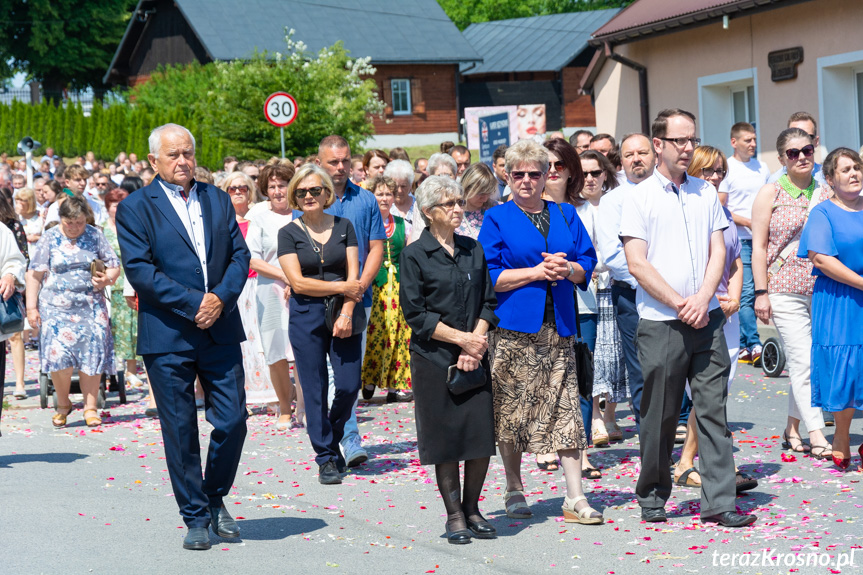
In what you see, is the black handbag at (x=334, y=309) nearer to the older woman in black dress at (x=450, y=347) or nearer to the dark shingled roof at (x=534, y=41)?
the older woman in black dress at (x=450, y=347)

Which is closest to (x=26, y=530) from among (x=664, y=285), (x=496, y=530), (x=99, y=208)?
(x=496, y=530)

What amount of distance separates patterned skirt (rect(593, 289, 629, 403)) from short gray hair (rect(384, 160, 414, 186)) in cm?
272

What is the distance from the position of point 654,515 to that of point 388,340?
15.4 ft

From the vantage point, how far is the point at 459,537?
242 inches

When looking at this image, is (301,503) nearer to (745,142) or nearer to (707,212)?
(707,212)

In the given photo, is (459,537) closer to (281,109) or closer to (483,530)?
(483,530)

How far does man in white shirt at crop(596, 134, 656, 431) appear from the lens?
7727 millimetres

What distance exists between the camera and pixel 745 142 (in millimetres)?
12047

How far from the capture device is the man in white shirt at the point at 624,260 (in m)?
7.73

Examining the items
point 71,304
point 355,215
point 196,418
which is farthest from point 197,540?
point 71,304

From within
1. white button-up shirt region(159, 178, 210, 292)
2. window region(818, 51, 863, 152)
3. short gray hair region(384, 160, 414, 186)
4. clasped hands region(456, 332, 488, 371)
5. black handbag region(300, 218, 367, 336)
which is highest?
window region(818, 51, 863, 152)

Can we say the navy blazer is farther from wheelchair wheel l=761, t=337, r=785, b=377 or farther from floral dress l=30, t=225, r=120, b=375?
wheelchair wheel l=761, t=337, r=785, b=377

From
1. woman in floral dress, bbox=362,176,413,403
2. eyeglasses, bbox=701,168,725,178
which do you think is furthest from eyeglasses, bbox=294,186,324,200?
eyeglasses, bbox=701,168,725,178

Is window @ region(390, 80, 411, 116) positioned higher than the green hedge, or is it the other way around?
window @ region(390, 80, 411, 116)
